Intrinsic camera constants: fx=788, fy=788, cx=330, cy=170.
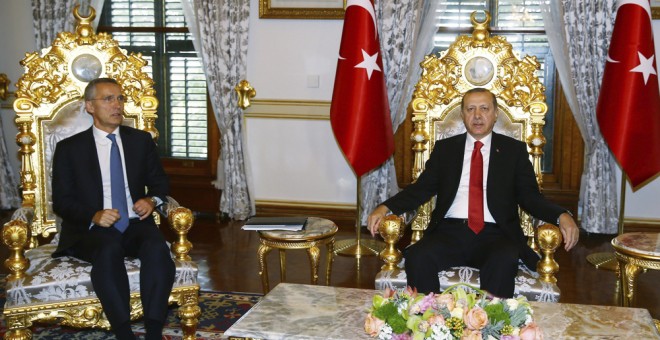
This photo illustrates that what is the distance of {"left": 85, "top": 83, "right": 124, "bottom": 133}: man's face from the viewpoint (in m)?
3.66

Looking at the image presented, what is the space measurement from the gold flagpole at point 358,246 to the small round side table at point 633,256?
1.96 m

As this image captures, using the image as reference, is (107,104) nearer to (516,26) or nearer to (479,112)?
(479,112)

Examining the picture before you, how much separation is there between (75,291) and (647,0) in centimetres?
374

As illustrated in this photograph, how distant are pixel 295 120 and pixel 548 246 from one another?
3.26m

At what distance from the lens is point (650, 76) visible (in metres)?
4.86

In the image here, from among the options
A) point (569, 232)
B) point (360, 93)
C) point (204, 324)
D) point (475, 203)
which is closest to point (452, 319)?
point (569, 232)

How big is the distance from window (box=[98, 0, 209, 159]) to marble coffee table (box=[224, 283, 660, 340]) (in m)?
3.84

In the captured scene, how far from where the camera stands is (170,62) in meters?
6.66

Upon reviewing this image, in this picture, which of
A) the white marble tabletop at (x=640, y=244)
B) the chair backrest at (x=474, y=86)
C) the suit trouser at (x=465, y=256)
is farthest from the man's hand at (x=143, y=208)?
the white marble tabletop at (x=640, y=244)

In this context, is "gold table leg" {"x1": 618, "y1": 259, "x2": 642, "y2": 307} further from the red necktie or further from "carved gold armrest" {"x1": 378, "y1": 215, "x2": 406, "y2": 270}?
"carved gold armrest" {"x1": 378, "y1": 215, "x2": 406, "y2": 270}

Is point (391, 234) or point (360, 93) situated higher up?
point (360, 93)

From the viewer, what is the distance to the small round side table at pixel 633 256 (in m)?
3.52

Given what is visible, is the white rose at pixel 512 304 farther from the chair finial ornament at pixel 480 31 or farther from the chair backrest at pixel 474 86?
the chair finial ornament at pixel 480 31

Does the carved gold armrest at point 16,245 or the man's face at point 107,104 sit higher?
the man's face at point 107,104
